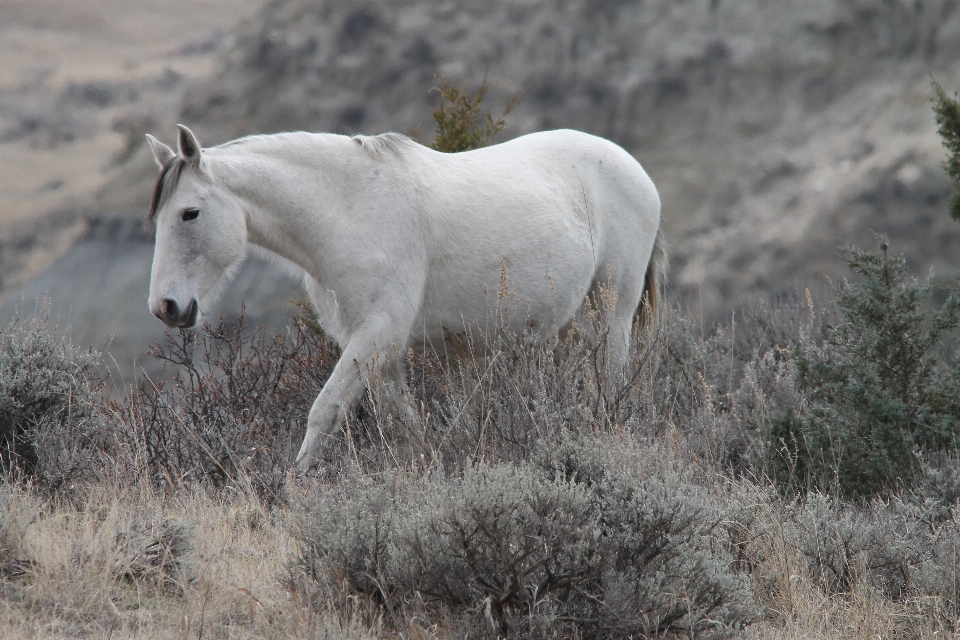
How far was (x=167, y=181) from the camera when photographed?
4520 millimetres

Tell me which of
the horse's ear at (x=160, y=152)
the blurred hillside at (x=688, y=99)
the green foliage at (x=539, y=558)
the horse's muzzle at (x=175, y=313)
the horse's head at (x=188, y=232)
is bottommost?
the blurred hillside at (x=688, y=99)

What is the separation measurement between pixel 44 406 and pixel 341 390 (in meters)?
1.73

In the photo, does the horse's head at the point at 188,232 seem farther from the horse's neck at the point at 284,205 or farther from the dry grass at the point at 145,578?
the dry grass at the point at 145,578

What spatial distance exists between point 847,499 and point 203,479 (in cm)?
335

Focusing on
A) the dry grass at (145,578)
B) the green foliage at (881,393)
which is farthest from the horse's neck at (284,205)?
the green foliage at (881,393)

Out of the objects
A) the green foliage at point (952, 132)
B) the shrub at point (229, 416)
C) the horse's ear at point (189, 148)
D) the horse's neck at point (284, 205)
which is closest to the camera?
the horse's ear at point (189, 148)

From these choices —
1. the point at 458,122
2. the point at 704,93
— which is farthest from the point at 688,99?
the point at 458,122

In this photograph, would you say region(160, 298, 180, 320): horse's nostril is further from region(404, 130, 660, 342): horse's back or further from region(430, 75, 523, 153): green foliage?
region(430, 75, 523, 153): green foliage

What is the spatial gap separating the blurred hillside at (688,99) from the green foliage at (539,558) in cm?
4065

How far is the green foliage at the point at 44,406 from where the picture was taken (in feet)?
14.7

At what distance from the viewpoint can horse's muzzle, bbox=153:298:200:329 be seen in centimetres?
443

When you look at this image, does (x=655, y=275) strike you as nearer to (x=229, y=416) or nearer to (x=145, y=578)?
(x=229, y=416)

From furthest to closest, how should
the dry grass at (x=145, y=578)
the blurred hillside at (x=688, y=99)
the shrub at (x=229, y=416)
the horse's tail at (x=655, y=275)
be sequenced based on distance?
the blurred hillside at (x=688, y=99) → the horse's tail at (x=655, y=275) → the shrub at (x=229, y=416) → the dry grass at (x=145, y=578)

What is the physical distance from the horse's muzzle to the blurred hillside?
3975 cm
